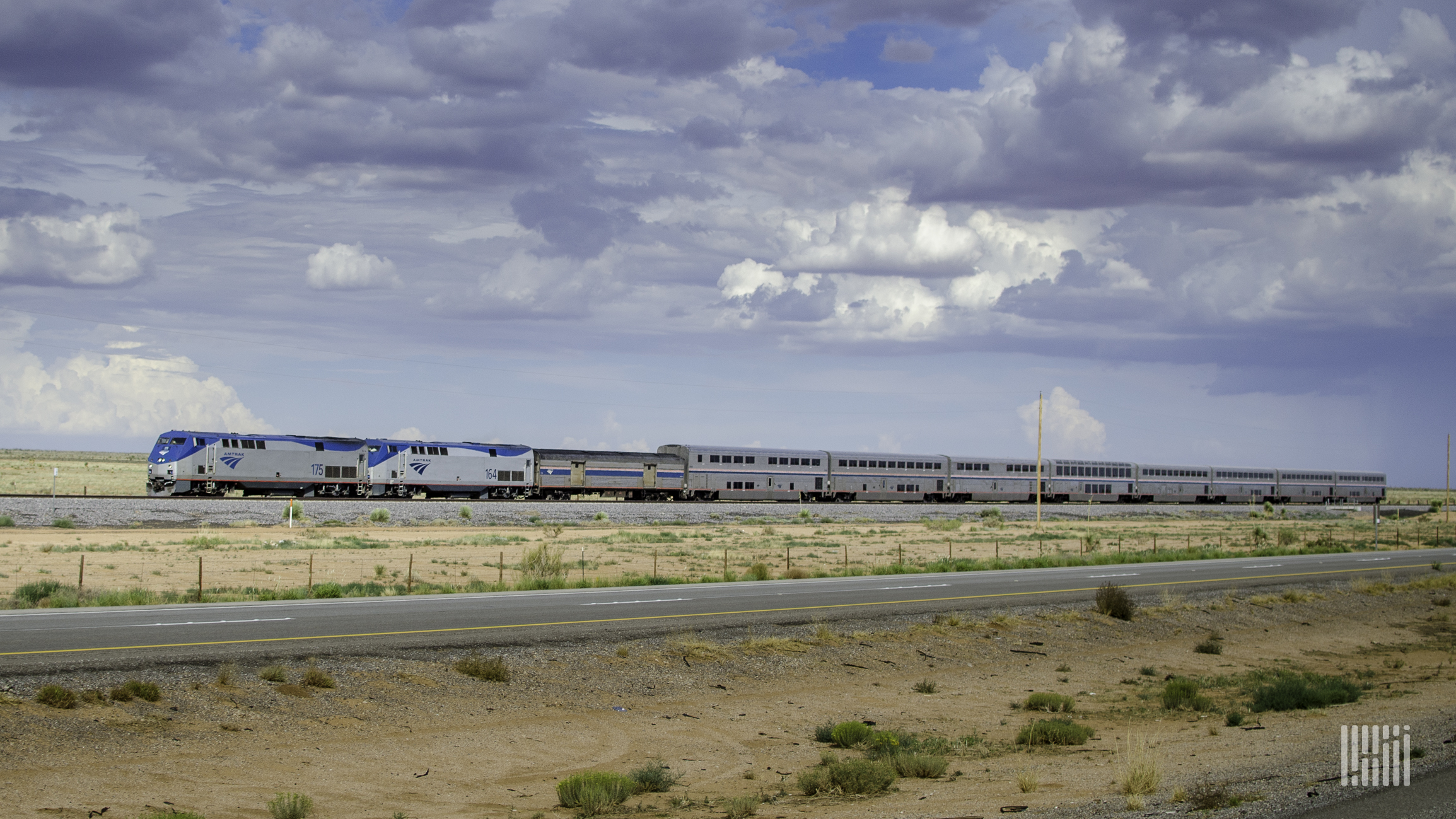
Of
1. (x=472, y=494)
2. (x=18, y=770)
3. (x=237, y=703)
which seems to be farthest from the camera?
(x=472, y=494)

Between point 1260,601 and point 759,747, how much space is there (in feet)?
76.0

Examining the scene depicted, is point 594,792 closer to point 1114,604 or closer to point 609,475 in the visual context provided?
point 1114,604

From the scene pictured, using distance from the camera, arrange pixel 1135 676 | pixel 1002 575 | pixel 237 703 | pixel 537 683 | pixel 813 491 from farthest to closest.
Result: pixel 813 491, pixel 1002 575, pixel 1135 676, pixel 537 683, pixel 237 703

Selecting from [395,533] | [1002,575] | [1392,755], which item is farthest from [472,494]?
[1392,755]

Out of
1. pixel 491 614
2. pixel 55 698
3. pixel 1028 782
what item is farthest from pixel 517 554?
pixel 1028 782

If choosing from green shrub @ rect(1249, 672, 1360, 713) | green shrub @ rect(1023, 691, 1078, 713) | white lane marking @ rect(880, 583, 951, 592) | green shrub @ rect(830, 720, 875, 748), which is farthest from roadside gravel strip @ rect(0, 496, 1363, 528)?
green shrub @ rect(1249, 672, 1360, 713)

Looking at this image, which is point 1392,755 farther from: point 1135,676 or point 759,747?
point 1135,676

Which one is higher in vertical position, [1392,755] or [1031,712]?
[1392,755]

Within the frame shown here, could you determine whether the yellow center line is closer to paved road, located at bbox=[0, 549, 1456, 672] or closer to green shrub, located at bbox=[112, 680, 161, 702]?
paved road, located at bbox=[0, 549, 1456, 672]

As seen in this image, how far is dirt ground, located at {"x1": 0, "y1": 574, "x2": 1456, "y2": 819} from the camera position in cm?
1218

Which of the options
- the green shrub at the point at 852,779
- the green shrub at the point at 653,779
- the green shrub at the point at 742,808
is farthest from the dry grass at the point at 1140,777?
the green shrub at the point at 653,779

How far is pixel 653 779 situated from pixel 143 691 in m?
7.32

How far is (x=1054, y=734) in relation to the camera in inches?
632

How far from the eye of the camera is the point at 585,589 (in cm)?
3117
